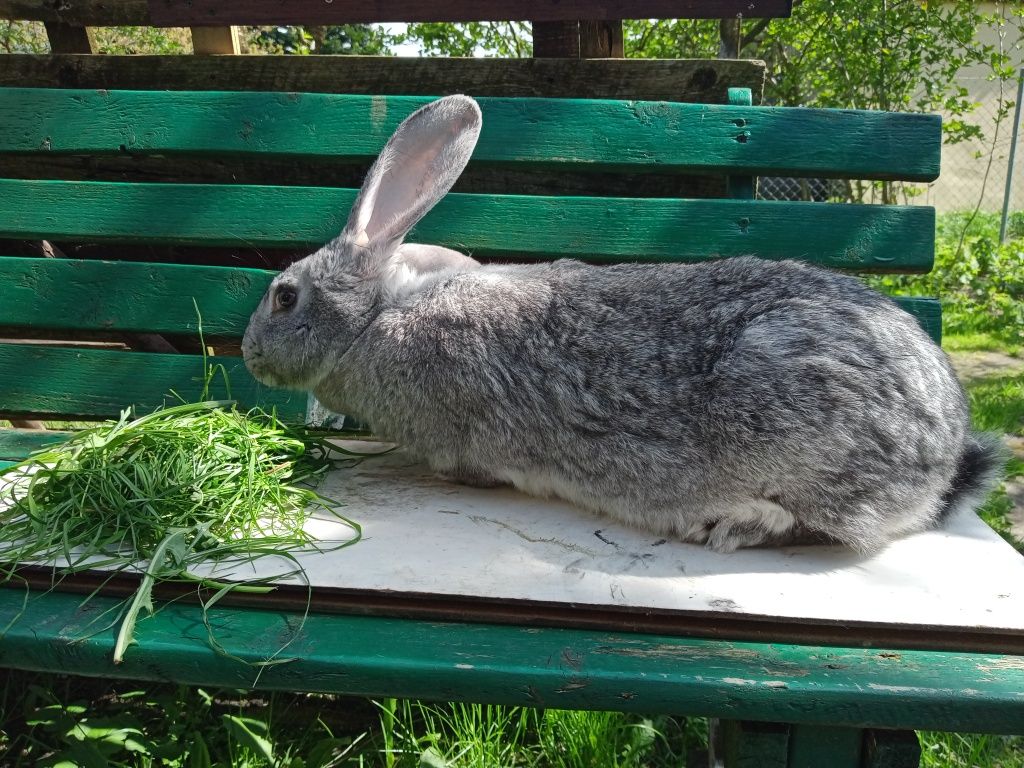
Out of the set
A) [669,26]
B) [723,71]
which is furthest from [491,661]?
[669,26]

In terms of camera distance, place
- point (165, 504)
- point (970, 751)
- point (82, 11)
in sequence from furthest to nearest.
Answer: point (82, 11) → point (970, 751) → point (165, 504)

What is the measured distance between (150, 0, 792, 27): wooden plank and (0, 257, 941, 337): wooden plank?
0.93 metres

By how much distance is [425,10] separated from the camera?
304cm

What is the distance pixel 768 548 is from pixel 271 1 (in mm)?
2548

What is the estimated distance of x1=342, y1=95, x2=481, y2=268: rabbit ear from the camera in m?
2.52

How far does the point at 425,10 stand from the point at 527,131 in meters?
0.60

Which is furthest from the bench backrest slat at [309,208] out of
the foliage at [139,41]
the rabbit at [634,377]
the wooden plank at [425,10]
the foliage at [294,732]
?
the foliage at [139,41]

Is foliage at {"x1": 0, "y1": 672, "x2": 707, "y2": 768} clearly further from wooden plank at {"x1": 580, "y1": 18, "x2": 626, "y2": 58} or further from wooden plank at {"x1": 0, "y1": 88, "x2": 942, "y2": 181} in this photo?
wooden plank at {"x1": 580, "y1": 18, "x2": 626, "y2": 58}

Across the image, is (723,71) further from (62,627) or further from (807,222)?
(62,627)

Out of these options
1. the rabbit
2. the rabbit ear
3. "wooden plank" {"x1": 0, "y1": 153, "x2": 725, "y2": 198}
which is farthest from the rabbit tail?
the rabbit ear

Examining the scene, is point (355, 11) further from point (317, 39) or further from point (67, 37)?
point (317, 39)

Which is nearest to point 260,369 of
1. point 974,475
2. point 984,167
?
point 974,475

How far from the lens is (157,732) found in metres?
2.75

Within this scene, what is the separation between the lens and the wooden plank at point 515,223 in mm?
Answer: 2893
